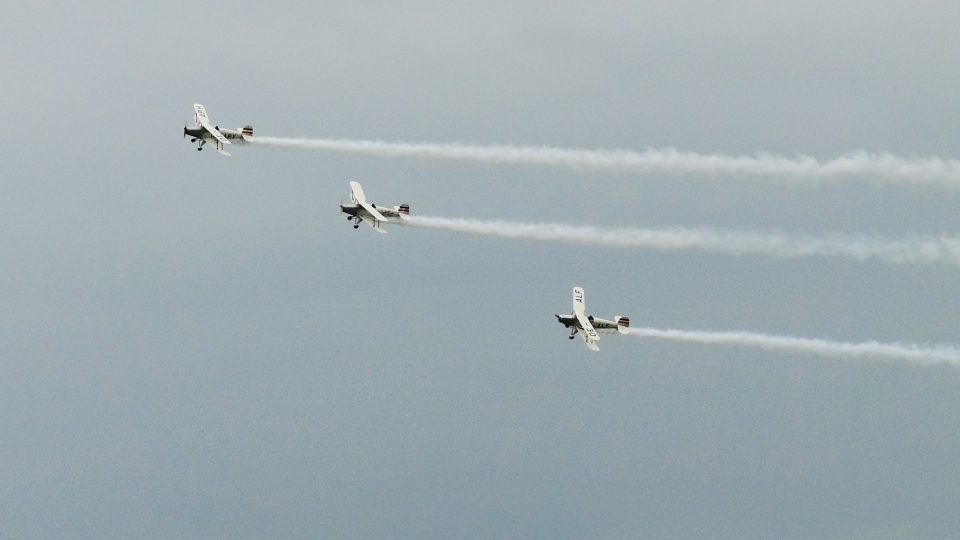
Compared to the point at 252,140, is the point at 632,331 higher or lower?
lower

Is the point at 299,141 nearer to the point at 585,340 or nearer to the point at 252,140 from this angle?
the point at 252,140

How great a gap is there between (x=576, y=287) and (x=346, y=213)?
13829mm

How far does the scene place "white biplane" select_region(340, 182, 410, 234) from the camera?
116875 millimetres

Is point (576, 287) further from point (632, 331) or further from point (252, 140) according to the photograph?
point (252, 140)

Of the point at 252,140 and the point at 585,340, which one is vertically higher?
the point at 252,140

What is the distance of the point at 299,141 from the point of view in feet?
376

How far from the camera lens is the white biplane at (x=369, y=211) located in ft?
383

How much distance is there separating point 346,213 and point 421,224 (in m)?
6.48

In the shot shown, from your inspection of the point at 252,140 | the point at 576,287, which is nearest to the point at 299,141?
the point at 252,140

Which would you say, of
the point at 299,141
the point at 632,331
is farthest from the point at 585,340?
the point at 299,141

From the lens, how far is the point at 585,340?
116812 mm

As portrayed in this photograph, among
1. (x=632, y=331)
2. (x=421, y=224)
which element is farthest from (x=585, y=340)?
(x=421, y=224)

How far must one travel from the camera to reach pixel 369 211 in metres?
118

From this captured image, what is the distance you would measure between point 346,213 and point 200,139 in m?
9.88
